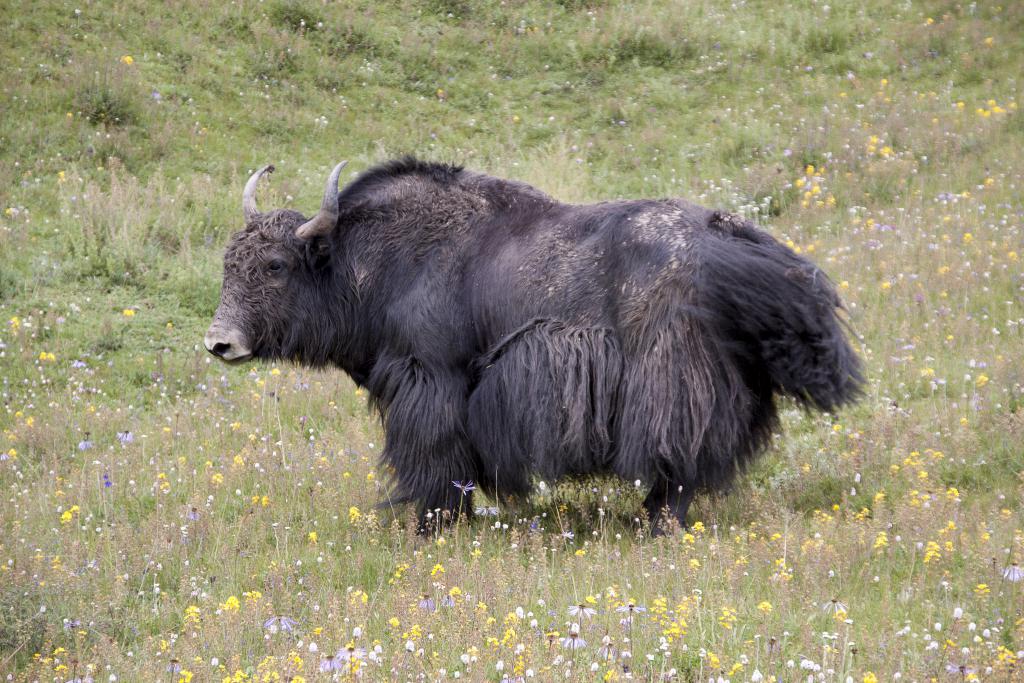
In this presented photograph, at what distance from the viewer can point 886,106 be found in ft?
46.0

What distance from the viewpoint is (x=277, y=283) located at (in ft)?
23.0

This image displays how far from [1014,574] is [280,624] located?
320 centimetres

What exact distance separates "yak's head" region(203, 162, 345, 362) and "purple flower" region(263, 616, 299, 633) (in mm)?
2147

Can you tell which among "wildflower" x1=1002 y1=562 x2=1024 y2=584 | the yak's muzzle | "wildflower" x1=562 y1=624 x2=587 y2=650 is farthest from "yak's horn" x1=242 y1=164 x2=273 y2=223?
"wildflower" x1=1002 y1=562 x2=1024 y2=584

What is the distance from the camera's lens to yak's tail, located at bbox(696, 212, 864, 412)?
5.83m

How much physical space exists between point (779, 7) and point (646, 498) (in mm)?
12597

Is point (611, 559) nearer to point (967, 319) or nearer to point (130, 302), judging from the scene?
point (967, 319)

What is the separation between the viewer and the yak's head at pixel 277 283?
6.94 metres

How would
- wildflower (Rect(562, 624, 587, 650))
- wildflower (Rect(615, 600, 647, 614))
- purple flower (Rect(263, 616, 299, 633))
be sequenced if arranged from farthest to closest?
purple flower (Rect(263, 616, 299, 633)), wildflower (Rect(615, 600, 647, 614)), wildflower (Rect(562, 624, 587, 650))

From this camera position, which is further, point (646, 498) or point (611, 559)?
point (646, 498)

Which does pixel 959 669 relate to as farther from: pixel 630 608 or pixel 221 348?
pixel 221 348

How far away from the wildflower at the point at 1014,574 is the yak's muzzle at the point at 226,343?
4.36 m

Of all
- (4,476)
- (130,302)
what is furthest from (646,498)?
(130,302)

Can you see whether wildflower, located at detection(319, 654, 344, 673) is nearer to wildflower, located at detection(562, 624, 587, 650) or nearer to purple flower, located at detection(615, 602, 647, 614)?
wildflower, located at detection(562, 624, 587, 650)
